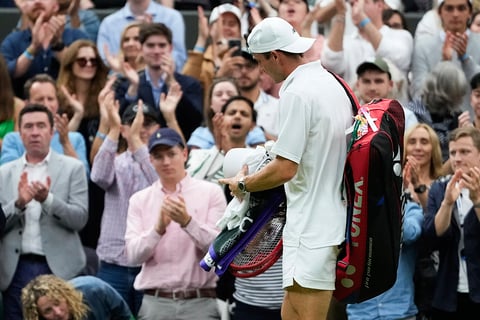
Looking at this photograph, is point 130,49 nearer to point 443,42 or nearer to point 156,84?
point 156,84

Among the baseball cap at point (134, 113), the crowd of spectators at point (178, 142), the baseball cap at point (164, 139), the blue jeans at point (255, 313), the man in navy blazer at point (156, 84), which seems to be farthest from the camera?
the man in navy blazer at point (156, 84)

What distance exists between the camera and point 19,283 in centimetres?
1045

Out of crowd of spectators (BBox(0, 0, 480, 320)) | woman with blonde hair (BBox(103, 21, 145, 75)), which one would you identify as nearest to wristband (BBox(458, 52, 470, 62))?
crowd of spectators (BBox(0, 0, 480, 320))

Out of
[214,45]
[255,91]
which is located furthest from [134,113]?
[214,45]

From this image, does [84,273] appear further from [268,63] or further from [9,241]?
[268,63]

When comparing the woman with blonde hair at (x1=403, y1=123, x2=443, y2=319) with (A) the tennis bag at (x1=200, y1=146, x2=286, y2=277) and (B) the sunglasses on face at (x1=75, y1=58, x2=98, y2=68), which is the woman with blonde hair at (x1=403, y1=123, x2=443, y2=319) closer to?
(A) the tennis bag at (x1=200, y1=146, x2=286, y2=277)

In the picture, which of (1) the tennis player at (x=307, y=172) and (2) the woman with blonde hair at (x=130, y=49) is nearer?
(1) the tennis player at (x=307, y=172)

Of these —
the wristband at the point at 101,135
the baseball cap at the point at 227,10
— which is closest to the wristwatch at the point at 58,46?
the baseball cap at the point at 227,10

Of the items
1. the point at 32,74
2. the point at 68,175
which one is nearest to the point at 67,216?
the point at 68,175

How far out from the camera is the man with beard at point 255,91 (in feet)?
38.9

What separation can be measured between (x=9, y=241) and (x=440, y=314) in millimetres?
3301

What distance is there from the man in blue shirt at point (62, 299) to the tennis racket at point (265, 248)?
2360mm

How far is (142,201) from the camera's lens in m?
10.2

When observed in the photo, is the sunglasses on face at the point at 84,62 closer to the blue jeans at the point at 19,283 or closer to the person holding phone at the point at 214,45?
the person holding phone at the point at 214,45
